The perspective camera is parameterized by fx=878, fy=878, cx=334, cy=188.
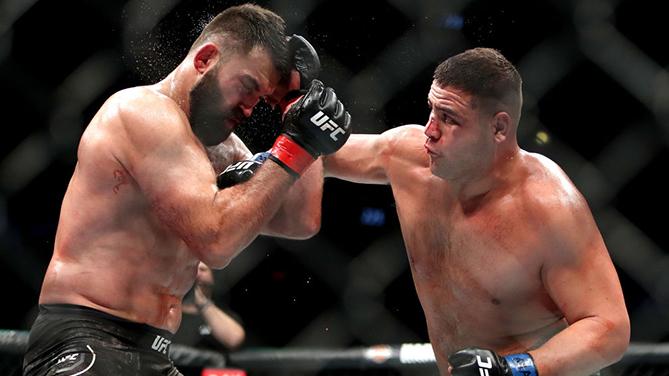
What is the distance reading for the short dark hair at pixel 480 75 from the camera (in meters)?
2.00

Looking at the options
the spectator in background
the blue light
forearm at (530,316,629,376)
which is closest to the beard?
forearm at (530,316,629,376)

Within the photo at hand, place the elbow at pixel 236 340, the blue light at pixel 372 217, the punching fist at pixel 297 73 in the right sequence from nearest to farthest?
1. the punching fist at pixel 297 73
2. the elbow at pixel 236 340
3. the blue light at pixel 372 217

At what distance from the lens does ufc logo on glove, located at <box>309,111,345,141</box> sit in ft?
5.85

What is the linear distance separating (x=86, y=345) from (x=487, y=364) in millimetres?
781

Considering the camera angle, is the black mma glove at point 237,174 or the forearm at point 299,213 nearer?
the black mma glove at point 237,174

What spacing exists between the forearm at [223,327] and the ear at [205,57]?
1342 millimetres

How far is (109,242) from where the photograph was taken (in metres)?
1.77

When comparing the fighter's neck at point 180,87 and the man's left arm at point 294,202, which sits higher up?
the fighter's neck at point 180,87

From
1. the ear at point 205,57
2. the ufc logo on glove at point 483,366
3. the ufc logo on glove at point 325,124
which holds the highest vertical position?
the ufc logo on glove at point 325,124

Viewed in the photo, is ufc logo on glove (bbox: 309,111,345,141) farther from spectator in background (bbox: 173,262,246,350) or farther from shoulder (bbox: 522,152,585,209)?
spectator in background (bbox: 173,262,246,350)

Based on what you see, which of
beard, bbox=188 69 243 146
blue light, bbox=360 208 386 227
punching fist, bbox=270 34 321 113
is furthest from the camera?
blue light, bbox=360 208 386 227

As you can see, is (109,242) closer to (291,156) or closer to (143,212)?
(143,212)

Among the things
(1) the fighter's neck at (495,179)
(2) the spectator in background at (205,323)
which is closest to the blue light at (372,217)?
(2) the spectator in background at (205,323)

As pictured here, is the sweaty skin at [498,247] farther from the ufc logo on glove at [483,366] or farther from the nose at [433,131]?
the ufc logo on glove at [483,366]
